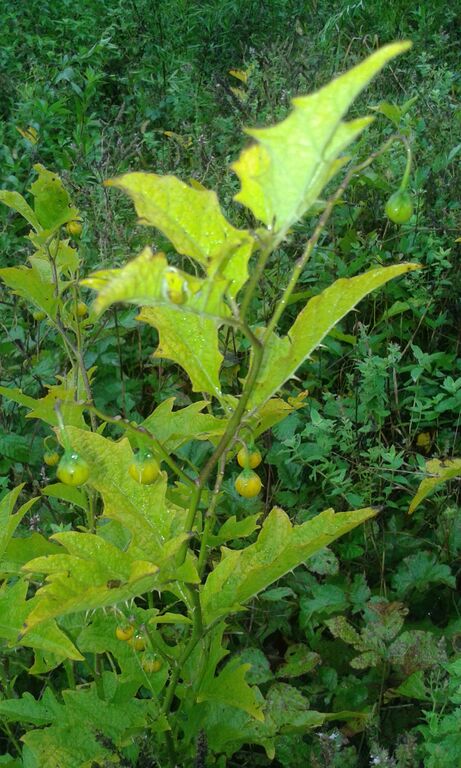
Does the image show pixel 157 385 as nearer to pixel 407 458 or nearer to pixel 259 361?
pixel 407 458

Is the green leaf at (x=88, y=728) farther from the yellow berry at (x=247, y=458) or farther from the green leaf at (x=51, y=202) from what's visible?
the green leaf at (x=51, y=202)

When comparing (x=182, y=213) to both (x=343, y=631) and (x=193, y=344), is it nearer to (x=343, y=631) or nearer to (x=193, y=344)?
(x=193, y=344)

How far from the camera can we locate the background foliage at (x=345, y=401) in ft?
5.49

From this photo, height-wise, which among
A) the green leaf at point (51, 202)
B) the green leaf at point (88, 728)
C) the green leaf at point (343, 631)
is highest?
the green leaf at point (51, 202)

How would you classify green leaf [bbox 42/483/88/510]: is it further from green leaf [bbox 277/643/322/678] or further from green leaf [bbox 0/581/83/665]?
green leaf [bbox 277/643/322/678]

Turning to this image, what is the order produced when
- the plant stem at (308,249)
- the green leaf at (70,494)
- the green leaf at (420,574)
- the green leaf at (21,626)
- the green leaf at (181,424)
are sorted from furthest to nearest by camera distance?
1. the green leaf at (420,574)
2. the green leaf at (70,494)
3. the green leaf at (181,424)
4. the green leaf at (21,626)
5. the plant stem at (308,249)

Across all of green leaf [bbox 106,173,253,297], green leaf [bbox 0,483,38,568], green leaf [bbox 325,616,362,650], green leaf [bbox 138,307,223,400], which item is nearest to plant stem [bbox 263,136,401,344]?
green leaf [bbox 106,173,253,297]

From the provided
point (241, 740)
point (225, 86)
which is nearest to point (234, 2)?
point (225, 86)

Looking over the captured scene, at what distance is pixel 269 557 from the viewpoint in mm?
1202

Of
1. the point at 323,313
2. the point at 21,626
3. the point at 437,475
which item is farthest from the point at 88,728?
the point at 323,313

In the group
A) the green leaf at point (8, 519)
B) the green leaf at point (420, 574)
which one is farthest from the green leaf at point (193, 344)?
the green leaf at point (420, 574)

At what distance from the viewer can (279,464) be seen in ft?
7.09

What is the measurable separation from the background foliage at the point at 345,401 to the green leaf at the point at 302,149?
2.84 ft

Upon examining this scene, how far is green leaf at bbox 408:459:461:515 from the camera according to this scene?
4.14 feet
